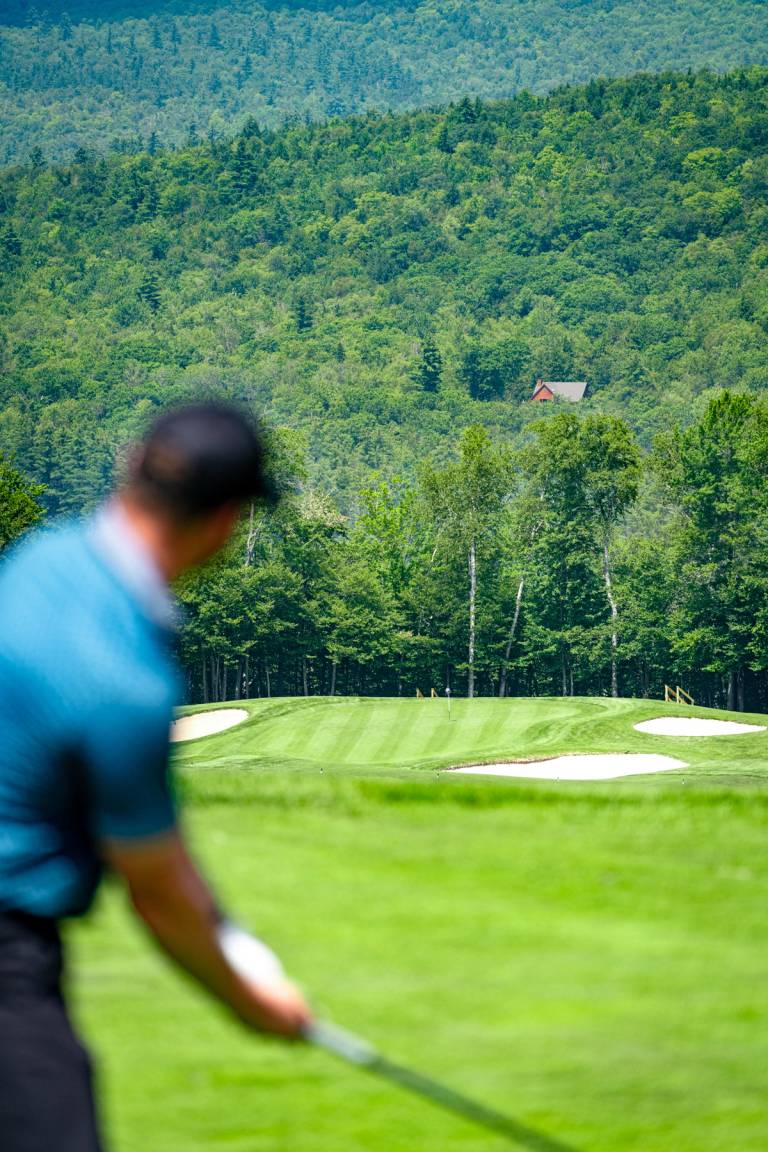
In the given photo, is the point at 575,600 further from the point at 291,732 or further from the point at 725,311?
the point at 725,311

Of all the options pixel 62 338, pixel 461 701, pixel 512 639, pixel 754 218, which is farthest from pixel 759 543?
pixel 754 218

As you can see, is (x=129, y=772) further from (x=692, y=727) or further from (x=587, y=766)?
(x=692, y=727)

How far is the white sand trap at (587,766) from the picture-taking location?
31281mm

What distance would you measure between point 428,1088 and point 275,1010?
78 centimetres

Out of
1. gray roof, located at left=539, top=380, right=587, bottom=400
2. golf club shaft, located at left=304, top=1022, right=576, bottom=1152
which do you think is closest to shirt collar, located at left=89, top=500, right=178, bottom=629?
golf club shaft, located at left=304, top=1022, right=576, bottom=1152

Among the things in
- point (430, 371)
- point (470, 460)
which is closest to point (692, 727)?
point (470, 460)

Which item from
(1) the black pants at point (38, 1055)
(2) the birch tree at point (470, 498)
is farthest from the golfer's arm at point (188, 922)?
(2) the birch tree at point (470, 498)

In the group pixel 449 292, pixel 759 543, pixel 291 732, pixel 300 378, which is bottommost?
pixel 291 732

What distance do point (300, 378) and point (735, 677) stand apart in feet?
363

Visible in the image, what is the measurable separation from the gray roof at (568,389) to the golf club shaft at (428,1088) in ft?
526

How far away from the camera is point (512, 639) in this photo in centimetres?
6178

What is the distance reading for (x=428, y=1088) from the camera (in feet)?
11.7

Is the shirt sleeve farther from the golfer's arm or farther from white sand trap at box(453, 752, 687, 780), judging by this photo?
white sand trap at box(453, 752, 687, 780)

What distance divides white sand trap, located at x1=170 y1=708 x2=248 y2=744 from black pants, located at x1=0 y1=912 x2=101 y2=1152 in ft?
130
